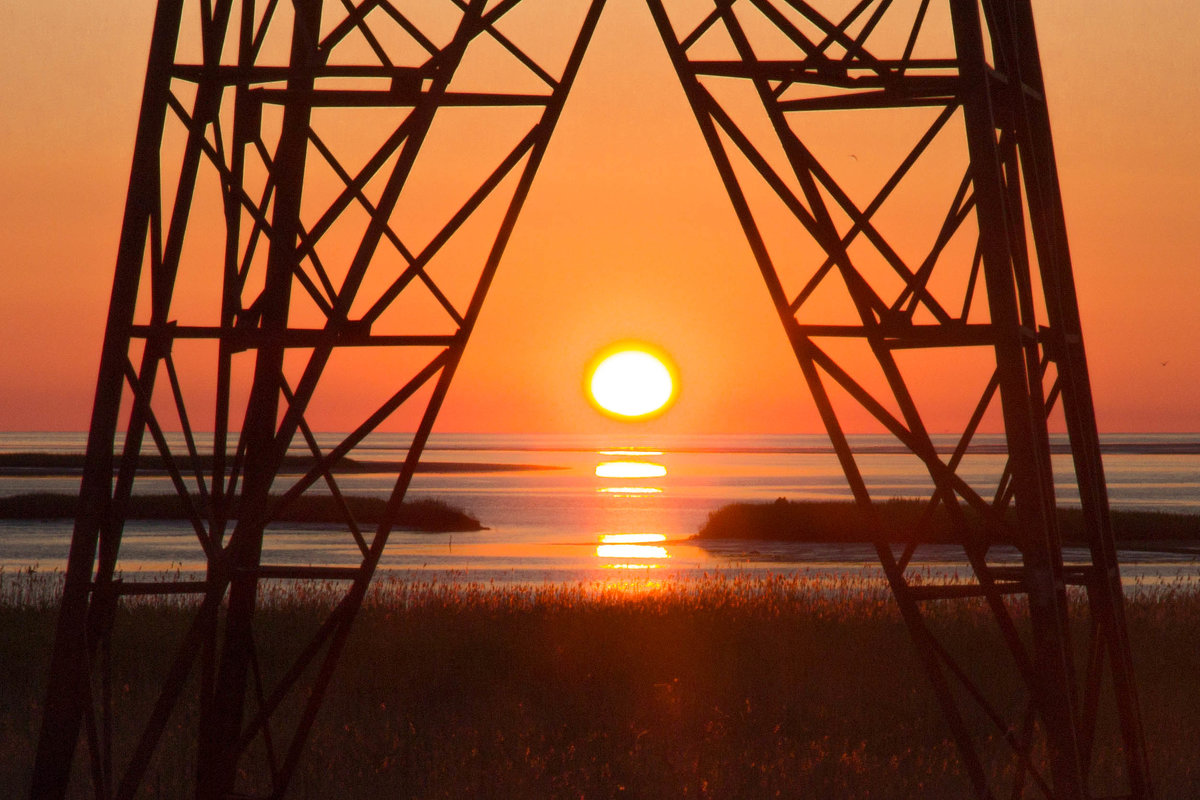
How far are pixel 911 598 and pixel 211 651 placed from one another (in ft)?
17.2

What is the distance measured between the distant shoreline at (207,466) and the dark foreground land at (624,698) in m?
86.2

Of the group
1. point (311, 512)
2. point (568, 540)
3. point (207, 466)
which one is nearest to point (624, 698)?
point (568, 540)

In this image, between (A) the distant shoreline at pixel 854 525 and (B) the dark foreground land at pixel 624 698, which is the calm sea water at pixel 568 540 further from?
(B) the dark foreground land at pixel 624 698

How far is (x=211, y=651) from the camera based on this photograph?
9.19m

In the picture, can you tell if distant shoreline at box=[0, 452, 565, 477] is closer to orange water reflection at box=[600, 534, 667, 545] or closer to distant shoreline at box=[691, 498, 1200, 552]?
orange water reflection at box=[600, 534, 667, 545]

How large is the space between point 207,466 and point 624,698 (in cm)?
11253

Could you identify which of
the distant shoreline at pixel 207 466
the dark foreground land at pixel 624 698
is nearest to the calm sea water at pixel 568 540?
the distant shoreline at pixel 207 466

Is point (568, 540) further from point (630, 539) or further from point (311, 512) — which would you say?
point (311, 512)

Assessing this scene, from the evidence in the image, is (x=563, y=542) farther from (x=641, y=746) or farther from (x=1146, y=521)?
(x=641, y=746)

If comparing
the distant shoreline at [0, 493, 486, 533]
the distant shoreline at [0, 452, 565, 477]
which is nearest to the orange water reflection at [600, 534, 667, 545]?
the distant shoreline at [0, 493, 486, 533]

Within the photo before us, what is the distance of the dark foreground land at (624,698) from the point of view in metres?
10.8

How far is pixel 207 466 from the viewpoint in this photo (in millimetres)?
119562

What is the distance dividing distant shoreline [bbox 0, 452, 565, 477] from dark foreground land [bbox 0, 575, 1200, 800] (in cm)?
8616

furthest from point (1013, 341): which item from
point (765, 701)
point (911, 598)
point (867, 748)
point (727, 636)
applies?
point (727, 636)
